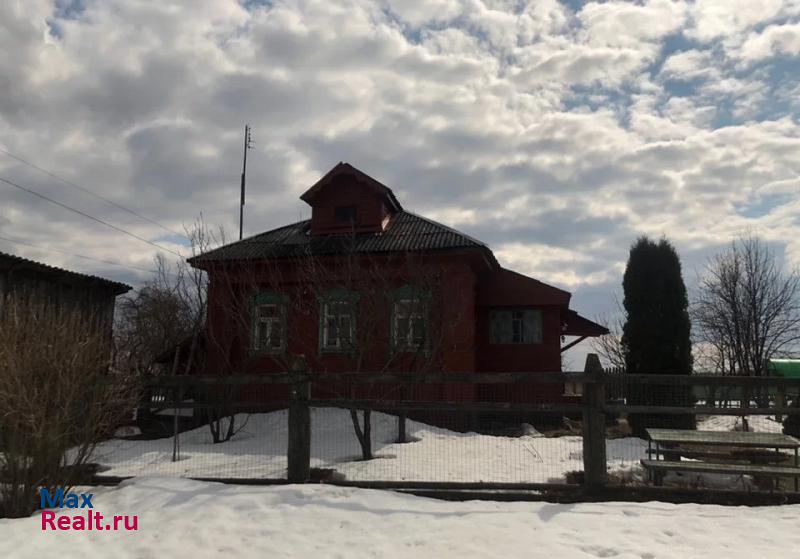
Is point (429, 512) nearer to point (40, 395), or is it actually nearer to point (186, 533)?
point (186, 533)

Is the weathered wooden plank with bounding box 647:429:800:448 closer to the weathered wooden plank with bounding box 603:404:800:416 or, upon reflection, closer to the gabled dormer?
the weathered wooden plank with bounding box 603:404:800:416

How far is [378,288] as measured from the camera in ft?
38.8

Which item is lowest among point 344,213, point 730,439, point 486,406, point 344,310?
point 730,439

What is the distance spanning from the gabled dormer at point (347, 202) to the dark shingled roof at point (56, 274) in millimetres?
5561

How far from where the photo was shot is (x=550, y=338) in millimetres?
16328

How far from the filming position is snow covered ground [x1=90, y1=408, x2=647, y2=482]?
7.87 metres

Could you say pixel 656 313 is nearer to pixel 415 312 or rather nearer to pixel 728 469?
pixel 415 312

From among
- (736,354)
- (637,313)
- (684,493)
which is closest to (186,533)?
(684,493)

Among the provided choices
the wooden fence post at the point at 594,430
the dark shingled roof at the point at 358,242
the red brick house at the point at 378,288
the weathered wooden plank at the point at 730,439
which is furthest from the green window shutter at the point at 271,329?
the weathered wooden plank at the point at 730,439

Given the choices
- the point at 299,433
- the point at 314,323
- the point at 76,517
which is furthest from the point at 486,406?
the point at 314,323

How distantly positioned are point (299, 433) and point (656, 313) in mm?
10660

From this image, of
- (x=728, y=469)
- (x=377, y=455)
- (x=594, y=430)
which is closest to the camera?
(x=594, y=430)

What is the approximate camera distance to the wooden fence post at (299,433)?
702 centimetres

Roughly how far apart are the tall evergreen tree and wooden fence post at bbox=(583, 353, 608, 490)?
8577mm
